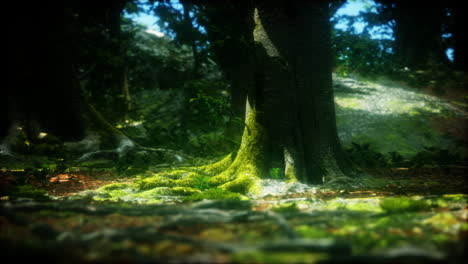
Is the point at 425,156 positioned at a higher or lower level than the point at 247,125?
lower

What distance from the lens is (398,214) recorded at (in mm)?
2887

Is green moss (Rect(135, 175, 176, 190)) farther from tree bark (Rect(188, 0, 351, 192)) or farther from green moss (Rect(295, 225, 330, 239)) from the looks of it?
green moss (Rect(295, 225, 330, 239))

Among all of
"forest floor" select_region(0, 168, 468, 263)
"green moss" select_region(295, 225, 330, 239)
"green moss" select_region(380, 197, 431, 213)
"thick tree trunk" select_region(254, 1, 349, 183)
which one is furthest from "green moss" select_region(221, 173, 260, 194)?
"green moss" select_region(295, 225, 330, 239)

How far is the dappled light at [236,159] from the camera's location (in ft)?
6.83

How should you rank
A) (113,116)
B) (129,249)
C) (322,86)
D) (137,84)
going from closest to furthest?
(129,249) → (322,86) → (113,116) → (137,84)

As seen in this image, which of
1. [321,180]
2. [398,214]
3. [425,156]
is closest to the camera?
[398,214]

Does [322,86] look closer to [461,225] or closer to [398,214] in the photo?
[398,214]

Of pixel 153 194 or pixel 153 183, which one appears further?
pixel 153 183

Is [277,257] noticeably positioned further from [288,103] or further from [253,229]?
[288,103]

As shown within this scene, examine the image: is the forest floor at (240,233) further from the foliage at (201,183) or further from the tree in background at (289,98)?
the tree in background at (289,98)

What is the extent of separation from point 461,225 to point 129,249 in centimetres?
277

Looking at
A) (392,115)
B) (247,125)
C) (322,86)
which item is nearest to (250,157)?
(247,125)

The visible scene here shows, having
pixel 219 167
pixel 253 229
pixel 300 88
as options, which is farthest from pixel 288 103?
pixel 253 229

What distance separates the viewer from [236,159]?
230 inches
